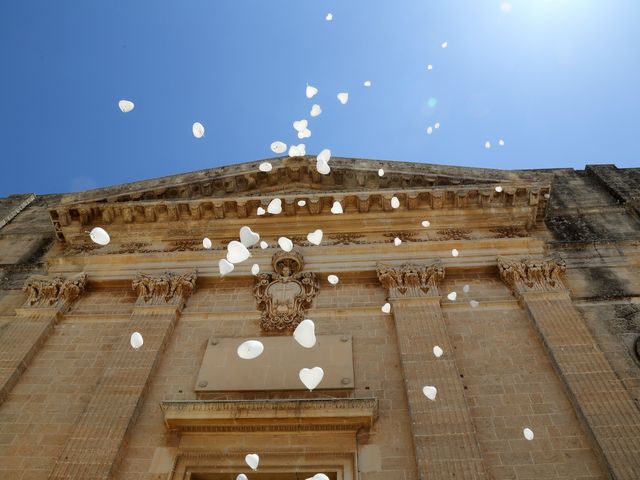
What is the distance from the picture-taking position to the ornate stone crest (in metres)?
10.5

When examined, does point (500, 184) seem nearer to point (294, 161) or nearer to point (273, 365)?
point (294, 161)

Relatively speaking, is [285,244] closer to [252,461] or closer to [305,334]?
[305,334]

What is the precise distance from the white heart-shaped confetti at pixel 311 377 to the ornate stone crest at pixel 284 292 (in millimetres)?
1354

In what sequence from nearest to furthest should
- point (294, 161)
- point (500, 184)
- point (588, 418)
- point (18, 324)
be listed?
point (588, 418)
point (18, 324)
point (500, 184)
point (294, 161)

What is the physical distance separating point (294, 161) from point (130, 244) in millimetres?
4741

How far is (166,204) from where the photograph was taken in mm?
12797

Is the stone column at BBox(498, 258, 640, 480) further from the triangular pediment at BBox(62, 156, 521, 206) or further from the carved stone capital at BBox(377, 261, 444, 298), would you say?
the triangular pediment at BBox(62, 156, 521, 206)

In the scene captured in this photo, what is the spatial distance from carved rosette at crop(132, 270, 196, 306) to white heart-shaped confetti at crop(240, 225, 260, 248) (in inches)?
56.7

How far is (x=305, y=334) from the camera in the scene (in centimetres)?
985

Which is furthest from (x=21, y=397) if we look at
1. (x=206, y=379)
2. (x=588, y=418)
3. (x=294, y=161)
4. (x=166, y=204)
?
(x=588, y=418)

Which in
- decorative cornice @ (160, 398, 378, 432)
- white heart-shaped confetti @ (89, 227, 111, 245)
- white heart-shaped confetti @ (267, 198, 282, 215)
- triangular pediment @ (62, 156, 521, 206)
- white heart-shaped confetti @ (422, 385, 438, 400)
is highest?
triangular pediment @ (62, 156, 521, 206)

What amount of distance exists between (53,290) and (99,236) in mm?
1686

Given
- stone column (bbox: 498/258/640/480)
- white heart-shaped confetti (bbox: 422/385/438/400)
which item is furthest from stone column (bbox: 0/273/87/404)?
stone column (bbox: 498/258/640/480)

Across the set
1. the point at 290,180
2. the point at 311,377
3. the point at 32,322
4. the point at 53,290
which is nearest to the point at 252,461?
the point at 311,377
